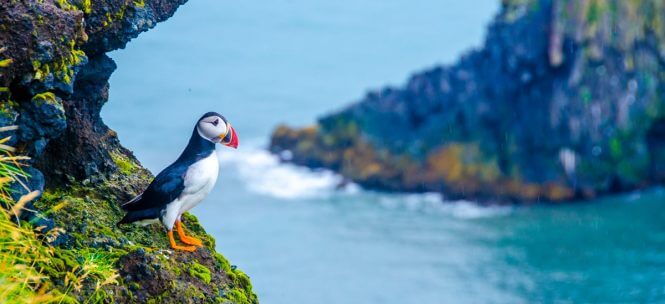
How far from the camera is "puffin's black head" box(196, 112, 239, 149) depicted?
31.9ft

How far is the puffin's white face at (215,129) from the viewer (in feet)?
31.9

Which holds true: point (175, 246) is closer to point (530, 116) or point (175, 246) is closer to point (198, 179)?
point (198, 179)

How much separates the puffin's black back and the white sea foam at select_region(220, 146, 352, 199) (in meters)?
67.1

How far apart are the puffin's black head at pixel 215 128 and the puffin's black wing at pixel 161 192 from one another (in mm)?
386

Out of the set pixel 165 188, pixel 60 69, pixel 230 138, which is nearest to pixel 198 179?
pixel 165 188

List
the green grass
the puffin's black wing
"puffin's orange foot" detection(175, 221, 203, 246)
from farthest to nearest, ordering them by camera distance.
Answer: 1. "puffin's orange foot" detection(175, 221, 203, 246)
2. the puffin's black wing
3. the green grass

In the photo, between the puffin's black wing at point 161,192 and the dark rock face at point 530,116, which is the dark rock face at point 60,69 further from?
the dark rock face at point 530,116

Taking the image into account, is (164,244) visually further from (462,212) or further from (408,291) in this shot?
(462,212)

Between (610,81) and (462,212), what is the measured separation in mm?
13421

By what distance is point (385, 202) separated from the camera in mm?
74688

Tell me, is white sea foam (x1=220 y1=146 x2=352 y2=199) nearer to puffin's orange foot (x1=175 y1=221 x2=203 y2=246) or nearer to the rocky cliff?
the rocky cliff

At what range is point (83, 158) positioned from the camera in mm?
9992

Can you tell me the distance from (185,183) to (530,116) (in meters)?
63.7

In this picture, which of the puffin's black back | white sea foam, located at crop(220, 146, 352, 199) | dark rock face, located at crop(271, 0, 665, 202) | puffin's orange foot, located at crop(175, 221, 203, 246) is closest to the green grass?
the puffin's black back
